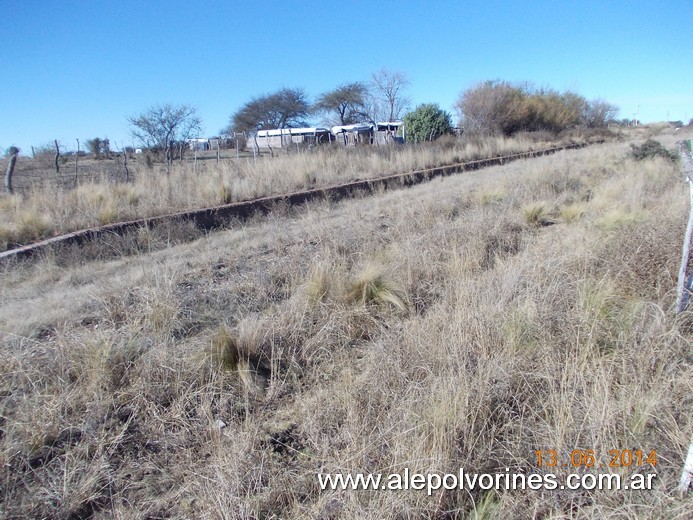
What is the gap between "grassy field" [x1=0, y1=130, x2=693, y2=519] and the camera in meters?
1.69

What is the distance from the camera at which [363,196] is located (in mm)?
9672

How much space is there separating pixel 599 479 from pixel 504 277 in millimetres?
2028

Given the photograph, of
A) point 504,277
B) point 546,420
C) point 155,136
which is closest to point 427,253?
point 504,277

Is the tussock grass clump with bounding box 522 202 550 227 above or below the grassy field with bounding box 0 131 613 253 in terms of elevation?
below
